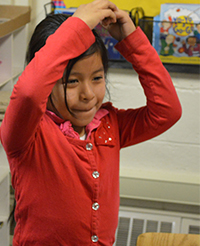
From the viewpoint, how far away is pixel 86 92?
79cm

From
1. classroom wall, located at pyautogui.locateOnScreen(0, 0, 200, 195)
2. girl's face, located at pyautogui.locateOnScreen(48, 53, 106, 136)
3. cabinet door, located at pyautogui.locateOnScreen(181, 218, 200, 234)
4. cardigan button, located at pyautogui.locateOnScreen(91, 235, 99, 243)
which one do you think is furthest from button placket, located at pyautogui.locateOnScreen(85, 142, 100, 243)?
cabinet door, located at pyautogui.locateOnScreen(181, 218, 200, 234)

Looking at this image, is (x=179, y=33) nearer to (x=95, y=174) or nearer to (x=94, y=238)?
(x=95, y=174)

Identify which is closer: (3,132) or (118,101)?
(3,132)

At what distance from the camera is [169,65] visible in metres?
1.67

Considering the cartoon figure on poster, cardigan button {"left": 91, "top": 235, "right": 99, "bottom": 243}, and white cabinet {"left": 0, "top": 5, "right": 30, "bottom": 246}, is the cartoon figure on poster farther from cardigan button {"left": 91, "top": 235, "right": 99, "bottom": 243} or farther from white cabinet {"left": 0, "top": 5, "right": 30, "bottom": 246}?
cardigan button {"left": 91, "top": 235, "right": 99, "bottom": 243}

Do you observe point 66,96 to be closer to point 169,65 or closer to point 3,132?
point 3,132

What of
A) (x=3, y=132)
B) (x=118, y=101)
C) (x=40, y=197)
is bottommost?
(x=118, y=101)

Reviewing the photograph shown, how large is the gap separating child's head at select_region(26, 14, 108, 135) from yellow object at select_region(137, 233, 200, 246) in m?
0.37

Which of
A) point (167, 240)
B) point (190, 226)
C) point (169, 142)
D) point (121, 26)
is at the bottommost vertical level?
point (190, 226)

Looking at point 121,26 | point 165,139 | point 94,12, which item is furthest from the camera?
point 165,139

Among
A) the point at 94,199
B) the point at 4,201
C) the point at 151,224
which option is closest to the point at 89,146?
the point at 94,199

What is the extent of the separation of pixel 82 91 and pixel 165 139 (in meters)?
1.07

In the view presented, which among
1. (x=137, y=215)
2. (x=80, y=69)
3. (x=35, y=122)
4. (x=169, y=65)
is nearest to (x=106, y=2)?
(x=80, y=69)

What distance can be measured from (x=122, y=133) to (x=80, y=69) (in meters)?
0.29
